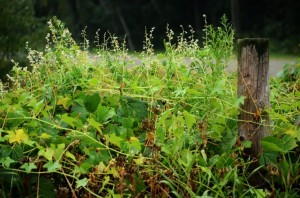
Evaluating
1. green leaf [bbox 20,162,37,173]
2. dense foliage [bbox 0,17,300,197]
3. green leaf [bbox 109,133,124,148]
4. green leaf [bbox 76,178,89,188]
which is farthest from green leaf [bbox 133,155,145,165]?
green leaf [bbox 20,162,37,173]

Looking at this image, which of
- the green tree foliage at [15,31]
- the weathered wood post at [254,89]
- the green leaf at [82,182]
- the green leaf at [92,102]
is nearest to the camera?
the green leaf at [82,182]

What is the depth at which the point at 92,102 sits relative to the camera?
336 cm

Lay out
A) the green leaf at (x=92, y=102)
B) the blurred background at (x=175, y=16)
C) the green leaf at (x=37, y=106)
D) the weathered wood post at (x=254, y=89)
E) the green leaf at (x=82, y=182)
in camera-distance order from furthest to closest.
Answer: the blurred background at (x=175, y=16) → the green leaf at (x=92, y=102) → the weathered wood post at (x=254, y=89) → the green leaf at (x=37, y=106) → the green leaf at (x=82, y=182)

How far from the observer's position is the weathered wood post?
3.19 metres

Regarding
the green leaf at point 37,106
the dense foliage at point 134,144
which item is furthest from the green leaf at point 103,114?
the green leaf at point 37,106

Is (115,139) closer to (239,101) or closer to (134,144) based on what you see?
(134,144)

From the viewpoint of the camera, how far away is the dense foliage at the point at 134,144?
2.87m

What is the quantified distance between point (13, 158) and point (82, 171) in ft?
1.39

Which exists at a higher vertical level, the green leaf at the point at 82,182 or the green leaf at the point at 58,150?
the green leaf at the point at 58,150

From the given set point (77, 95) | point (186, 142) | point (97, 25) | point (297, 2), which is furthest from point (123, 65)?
point (97, 25)

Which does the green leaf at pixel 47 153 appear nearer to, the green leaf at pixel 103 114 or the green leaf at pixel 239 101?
the green leaf at pixel 103 114

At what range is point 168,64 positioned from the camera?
13.8 feet

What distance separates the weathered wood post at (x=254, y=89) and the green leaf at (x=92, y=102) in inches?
39.0

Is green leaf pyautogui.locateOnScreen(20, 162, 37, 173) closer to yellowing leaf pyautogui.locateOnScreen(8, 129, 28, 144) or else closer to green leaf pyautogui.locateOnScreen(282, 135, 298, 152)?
yellowing leaf pyautogui.locateOnScreen(8, 129, 28, 144)
